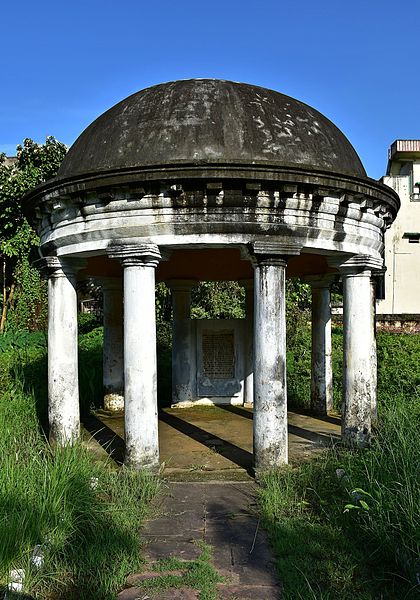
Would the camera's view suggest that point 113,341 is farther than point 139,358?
Yes

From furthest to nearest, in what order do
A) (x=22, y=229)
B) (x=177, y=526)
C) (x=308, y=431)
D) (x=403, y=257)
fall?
(x=403, y=257) < (x=22, y=229) < (x=308, y=431) < (x=177, y=526)

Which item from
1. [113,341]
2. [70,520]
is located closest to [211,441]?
[113,341]

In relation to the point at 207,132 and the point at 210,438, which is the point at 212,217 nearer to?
the point at 207,132

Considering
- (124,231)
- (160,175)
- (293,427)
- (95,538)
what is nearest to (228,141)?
(160,175)

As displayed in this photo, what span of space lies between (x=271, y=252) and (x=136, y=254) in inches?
70.4

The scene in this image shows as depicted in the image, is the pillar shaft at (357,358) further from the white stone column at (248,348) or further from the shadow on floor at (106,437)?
the white stone column at (248,348)


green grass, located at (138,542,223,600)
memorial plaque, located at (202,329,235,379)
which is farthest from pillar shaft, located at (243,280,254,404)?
green grass, located at (138,542,223,600)

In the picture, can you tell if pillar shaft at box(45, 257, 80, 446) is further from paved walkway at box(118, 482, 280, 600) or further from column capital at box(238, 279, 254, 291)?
column capital at box(238, 279, 254, 291)

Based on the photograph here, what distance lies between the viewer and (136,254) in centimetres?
758

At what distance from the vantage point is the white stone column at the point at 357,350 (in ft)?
28.9

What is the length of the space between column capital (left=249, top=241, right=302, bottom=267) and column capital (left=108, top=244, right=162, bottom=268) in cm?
129

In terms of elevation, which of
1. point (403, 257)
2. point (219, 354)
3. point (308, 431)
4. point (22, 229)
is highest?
point (22, 229)

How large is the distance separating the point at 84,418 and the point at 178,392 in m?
2.34

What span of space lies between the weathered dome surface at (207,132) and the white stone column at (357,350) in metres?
1.63
